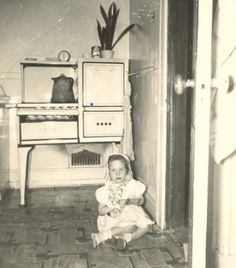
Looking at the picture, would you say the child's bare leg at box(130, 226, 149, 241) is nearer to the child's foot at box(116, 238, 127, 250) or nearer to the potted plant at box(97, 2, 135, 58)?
the child's foot at box(116, 238, 127, 250)

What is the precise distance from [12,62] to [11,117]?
601 mm

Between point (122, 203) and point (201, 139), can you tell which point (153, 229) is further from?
point (201, 139)

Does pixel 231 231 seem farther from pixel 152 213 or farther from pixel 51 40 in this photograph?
pixel 51 40

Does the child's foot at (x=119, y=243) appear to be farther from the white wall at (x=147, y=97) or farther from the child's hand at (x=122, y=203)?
the white wall at (x=147, y=97)

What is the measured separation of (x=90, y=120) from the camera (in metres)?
3.51

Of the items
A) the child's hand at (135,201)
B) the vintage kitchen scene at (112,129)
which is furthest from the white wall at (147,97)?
the child's hand at (135,201)

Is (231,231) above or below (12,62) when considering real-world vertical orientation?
below

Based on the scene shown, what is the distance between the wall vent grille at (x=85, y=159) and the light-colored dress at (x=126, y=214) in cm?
151

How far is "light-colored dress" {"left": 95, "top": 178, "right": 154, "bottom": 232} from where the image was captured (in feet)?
8.88

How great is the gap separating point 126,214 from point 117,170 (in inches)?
13.1

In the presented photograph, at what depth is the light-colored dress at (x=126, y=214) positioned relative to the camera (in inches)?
107

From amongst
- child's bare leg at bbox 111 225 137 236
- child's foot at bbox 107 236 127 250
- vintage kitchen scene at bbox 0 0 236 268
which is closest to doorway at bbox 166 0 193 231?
vintage kitchen scene at bbox 0 0 236 268

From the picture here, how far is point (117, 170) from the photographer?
2.82m

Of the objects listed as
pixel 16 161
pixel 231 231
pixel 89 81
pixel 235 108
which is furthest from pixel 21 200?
pixel 235 108
